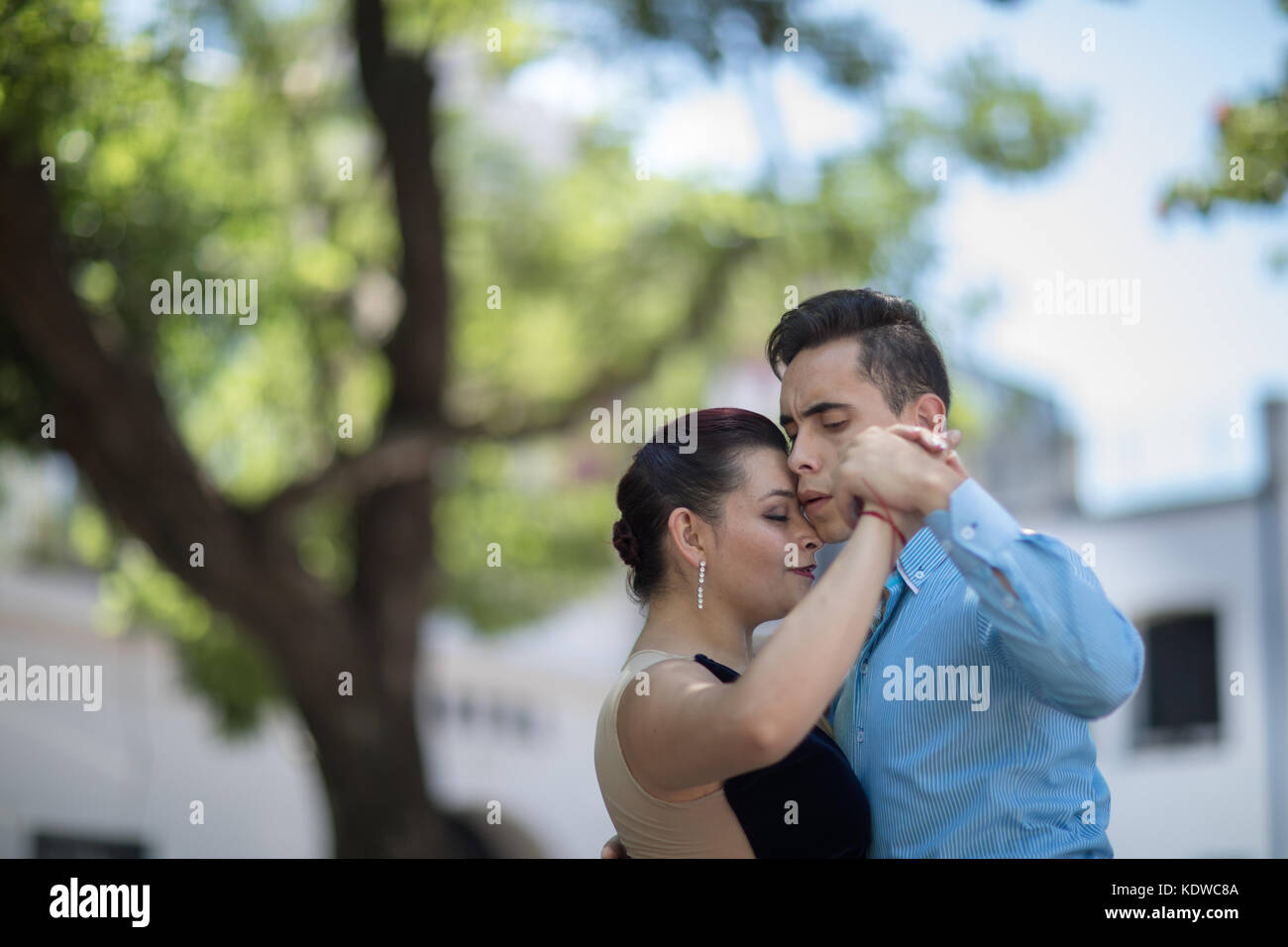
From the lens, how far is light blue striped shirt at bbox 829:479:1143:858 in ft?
6.95

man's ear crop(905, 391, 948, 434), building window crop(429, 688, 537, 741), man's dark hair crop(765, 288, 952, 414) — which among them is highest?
building window crop(429, 688, 537, 741)

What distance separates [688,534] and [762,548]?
0.15m

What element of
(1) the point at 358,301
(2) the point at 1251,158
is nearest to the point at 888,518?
(2) the point at 1251,158

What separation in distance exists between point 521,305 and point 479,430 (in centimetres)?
312

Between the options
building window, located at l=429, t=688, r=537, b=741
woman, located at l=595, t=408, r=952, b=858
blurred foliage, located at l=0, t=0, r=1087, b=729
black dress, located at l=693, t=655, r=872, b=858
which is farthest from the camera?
building window, located at l=429, t=688, r=537, b=741

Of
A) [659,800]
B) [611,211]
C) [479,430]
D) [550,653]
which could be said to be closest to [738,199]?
[611,211]

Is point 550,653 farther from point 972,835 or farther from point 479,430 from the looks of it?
point 972,835

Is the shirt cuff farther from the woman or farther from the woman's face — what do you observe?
the woman's face

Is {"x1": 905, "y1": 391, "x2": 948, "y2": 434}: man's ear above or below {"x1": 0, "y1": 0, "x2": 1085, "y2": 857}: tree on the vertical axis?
below

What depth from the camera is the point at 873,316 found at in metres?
2.73

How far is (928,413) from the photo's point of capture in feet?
8.84

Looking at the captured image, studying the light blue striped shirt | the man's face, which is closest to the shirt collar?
the light blue striped shirt

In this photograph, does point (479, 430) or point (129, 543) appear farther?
point (129, 543)

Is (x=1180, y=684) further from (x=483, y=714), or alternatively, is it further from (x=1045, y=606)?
(x=1045, y=606)
